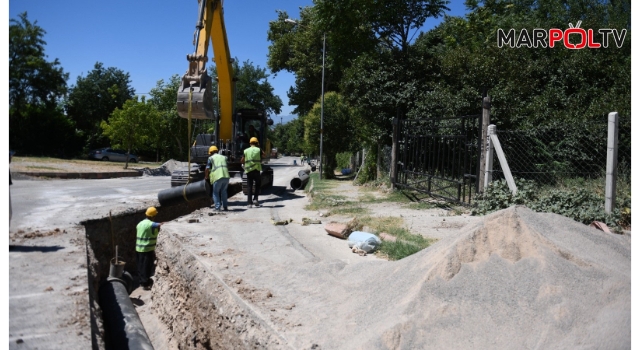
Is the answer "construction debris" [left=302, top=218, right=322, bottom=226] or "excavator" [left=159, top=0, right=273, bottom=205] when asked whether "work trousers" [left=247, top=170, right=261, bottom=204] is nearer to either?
"excavator" [left=159, top=0, right=273, bottom=205]

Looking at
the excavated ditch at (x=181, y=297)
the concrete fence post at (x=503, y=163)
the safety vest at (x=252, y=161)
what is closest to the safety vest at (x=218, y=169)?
the safety vest at (x=252, y=161)

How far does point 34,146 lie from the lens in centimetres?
380

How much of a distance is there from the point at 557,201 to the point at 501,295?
407 cm

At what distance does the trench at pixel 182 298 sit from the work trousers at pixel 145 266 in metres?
0.25

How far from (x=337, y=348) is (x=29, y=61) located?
3.06 metres

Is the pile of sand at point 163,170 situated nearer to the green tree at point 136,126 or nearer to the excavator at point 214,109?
the green tree at point 136,126

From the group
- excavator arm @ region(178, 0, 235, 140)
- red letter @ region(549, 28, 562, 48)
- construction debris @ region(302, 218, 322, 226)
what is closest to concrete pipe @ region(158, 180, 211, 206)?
excavator arm @ region(178, 0, 235, 140)

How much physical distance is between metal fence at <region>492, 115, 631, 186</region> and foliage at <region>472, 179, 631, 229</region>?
0.42 m

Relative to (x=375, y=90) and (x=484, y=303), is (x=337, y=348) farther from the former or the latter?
(x=375, y=90)

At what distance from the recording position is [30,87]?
3539 millimetres

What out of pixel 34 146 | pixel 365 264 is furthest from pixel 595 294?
pixel 34 146

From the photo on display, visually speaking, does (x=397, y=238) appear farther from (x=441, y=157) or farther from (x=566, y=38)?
(x=566, y=38)

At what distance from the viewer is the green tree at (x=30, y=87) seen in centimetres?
341
